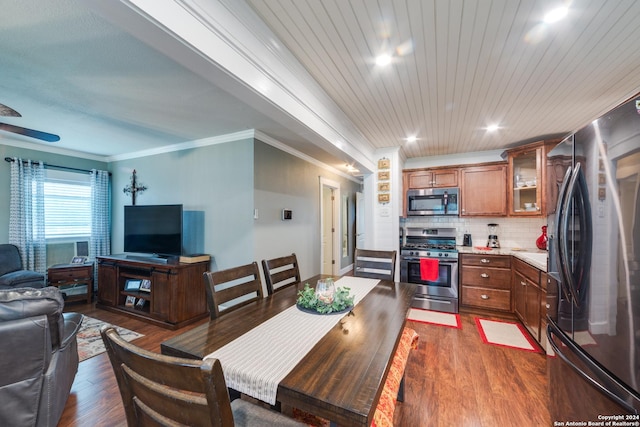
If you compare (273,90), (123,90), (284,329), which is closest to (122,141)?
(123,90)

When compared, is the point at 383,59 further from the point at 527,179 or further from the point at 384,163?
the point at 527,179

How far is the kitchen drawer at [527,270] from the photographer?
8.38ft

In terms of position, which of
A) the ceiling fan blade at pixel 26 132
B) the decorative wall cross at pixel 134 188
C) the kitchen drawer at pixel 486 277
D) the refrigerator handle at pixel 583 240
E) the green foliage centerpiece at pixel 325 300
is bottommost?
the kitchen drawer at pixel 486 277

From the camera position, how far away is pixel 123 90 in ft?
7.79

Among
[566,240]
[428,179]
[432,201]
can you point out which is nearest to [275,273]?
[566,240]

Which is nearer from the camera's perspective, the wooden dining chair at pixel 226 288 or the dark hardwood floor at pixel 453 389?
the wooden dining chair at pixel 226 288

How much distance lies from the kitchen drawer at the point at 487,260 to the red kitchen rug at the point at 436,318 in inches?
29.7

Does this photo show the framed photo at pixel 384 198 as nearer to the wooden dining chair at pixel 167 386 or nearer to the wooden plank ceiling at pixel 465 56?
the wooden plank ceiling at pixel 465 56

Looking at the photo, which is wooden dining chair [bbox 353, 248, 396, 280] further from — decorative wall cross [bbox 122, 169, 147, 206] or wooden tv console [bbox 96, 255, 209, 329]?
decorative wall cross [bbox 122, 169, 147, 206]

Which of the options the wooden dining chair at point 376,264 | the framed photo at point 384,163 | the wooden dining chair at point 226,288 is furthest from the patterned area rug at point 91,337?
the framed photo at point 384,163

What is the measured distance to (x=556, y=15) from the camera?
1.46m

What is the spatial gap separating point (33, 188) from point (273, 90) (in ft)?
15.0

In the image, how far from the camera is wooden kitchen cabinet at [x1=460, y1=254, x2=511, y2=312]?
340cm

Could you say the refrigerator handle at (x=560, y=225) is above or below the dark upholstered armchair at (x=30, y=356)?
above
